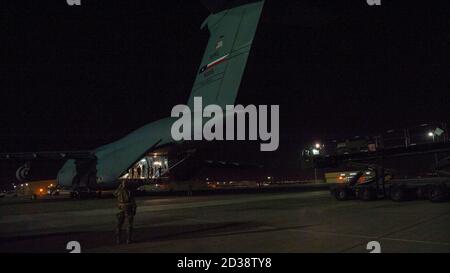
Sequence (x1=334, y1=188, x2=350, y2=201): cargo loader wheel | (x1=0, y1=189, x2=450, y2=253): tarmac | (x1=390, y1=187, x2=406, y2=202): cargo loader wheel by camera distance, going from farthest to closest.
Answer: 1. (x1=334, y1=188, x2=350, y2=201): cargo loader wheel
2. (x1=390, y1=187, x2=406, y2=202): cargo loader wheel
3. (x1=0, y1=189, x2=450, y2=253): tarmac

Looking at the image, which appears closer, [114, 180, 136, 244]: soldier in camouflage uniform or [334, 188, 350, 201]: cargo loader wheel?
[114, 180, 136, 244]: soldier in camouflage uniform

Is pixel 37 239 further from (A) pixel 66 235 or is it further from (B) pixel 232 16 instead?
(B) pixel 232 16

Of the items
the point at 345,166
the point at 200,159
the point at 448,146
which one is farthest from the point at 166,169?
the point at 448,146

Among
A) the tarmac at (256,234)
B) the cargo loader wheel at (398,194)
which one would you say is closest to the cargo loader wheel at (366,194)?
the cargo loader wheel at (398,194)

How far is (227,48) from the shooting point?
1530cm

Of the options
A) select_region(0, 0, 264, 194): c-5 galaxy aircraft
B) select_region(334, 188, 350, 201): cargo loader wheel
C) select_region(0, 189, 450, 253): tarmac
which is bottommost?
select_region(0, 189, 450, 253): tarmac

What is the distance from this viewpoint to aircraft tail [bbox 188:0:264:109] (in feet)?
47.3

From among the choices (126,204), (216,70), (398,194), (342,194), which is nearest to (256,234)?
(126,204)

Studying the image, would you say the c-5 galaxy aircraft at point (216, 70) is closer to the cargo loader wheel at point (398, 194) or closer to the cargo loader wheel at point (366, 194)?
the cargo loader wheel at point (366, 194)

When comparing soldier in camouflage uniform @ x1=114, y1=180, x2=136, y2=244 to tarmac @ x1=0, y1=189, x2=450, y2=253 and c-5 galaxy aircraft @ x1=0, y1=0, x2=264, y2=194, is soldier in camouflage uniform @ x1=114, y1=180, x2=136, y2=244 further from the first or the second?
c-5 galaxy aircraft @ x1=0, y1=0, x2=264, y2=194

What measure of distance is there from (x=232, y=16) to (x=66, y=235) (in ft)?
Answer: 33.1

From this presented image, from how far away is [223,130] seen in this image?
17.2 metres

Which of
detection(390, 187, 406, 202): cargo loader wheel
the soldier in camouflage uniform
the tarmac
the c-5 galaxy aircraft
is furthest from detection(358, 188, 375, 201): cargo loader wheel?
the soldier in camouflage uniform

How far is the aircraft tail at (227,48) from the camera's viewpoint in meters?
14.4
